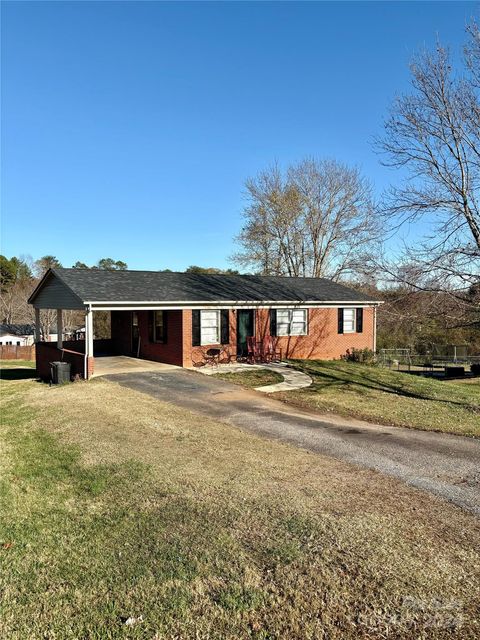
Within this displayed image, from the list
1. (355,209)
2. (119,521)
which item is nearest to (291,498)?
(119,521)

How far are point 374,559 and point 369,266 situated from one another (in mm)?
10694

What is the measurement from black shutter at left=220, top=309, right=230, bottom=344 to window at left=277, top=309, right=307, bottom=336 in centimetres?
287

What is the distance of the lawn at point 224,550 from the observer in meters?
3.43

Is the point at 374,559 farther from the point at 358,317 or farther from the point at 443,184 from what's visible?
the point at 358,317

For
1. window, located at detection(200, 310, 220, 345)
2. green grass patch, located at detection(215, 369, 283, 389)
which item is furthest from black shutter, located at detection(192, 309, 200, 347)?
green grass patch, located at detection(215, 369, 283, 389)

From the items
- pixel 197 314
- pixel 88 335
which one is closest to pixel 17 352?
pixel 197 314

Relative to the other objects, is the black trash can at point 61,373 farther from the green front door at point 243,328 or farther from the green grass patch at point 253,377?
the green front door at point 243,328

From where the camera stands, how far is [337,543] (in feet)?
14.8

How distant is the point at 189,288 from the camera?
20.2 metres

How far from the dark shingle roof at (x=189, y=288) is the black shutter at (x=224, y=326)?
1.81ft

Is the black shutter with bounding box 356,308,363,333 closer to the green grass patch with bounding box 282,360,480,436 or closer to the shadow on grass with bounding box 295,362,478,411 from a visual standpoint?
the green grass patch with bounding box 282,360,480,436

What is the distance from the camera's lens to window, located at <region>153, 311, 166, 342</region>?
1984 cm

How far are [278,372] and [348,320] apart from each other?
26.6 feet

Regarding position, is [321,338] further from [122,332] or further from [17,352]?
[17,352]
